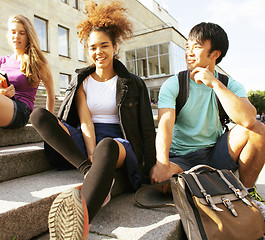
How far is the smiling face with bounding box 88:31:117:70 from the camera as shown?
2217mm

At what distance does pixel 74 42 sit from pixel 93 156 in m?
15.8

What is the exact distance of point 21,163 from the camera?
192 cm

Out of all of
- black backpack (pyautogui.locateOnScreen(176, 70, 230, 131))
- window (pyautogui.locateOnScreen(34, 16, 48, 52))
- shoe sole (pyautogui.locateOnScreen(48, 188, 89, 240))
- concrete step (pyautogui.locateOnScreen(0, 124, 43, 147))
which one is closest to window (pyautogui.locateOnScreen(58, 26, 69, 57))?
window (pyautogui.locateOnScreen(34, 16, 48, 52))

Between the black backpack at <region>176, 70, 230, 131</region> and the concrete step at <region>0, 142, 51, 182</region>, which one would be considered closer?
the concrete step at <region>0, 142, 51, 182</region>

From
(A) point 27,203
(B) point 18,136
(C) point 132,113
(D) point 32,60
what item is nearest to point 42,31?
(D) point 32,60

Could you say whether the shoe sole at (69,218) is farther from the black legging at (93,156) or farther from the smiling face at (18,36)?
the smiling face at (18,36)

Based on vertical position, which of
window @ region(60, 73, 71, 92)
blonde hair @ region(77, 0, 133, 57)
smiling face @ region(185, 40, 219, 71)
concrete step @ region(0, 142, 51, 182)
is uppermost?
window @ region(60, 73, 71, 92)

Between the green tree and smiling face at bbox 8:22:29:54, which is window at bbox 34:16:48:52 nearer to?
smiling face at bbox 8:22:29:54

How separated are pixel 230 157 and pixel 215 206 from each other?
0.69 meters

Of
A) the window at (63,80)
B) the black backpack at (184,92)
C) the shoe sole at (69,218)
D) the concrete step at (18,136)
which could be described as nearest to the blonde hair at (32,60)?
the concrete step at (18,136)

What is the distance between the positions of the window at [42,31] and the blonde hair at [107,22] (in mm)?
13204

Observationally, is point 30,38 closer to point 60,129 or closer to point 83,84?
point 83,84

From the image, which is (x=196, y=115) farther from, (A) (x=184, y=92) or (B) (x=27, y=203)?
(B) (x=27, y=203)

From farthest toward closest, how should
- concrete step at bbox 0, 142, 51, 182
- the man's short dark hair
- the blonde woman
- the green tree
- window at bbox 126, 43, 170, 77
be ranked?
the green tree
window at bbox 126, 43, 170, 77
the blonde woman
the man's short dark hair
concrete step at bbox 0, 142, 51, 182
